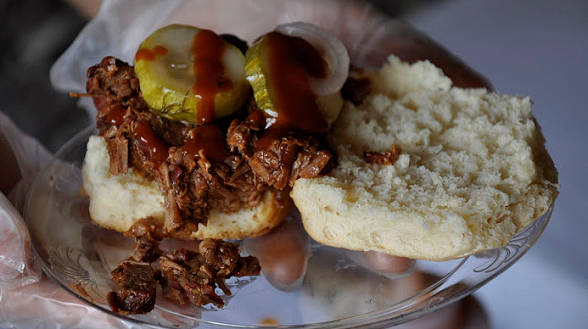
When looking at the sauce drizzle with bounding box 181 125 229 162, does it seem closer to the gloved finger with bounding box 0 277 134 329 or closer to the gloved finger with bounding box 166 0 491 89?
the gloved finger with bounding box 0 277 134 329

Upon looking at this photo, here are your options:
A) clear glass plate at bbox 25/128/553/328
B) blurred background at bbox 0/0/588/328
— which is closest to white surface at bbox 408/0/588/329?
blurred background at bbox 0/0/588/328

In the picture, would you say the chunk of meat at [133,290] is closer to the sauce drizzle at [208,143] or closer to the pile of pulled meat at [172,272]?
the pile of pulled meat at [172,272]

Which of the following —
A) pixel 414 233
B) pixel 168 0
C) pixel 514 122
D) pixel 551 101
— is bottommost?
pixel 551 101

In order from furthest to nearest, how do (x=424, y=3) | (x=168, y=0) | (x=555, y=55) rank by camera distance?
(x=424, y=3)
(x=555, y=55)
(x=168, y=0)

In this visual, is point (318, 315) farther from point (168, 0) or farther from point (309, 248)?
point (168, 0)

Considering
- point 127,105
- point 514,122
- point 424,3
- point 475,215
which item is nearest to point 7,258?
point 127,105

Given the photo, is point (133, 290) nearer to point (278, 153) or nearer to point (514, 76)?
point (278, 153)

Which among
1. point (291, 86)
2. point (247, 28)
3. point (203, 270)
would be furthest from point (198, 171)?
point (247, 28)

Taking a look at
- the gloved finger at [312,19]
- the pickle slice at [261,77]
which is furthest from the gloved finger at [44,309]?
the gloved finger at [312,19]
